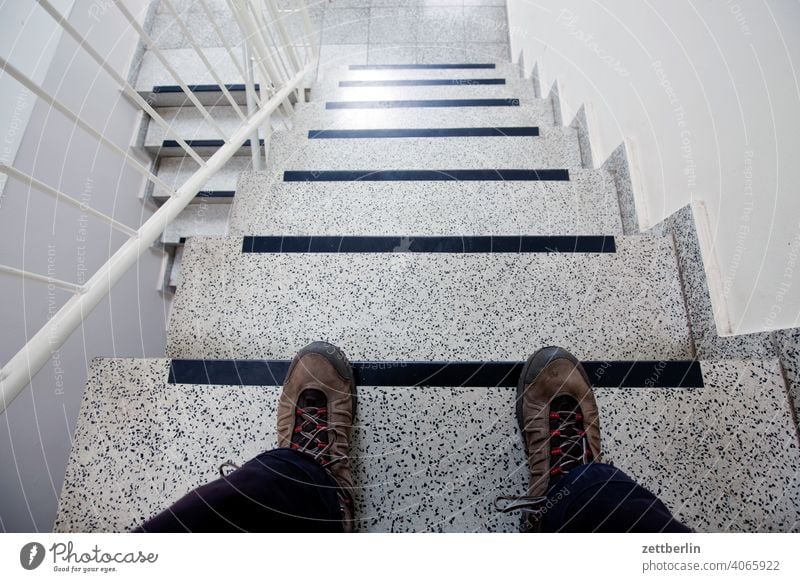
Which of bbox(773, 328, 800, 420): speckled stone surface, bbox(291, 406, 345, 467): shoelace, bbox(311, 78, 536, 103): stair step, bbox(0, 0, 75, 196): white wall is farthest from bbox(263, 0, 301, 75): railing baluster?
bbox(773, 328, 800, 420): speckled stone surface

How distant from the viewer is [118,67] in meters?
1.64

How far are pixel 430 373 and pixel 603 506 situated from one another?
282 millimetres

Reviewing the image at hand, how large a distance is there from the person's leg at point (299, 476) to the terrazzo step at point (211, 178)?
123 centimetres

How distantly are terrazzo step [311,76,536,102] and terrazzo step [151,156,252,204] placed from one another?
43 centimetres

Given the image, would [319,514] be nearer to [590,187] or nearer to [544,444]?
[544,444]

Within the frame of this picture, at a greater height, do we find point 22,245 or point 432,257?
point 22,245

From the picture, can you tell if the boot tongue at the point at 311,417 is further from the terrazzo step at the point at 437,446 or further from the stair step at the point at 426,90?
the stair step at the point at 426,90

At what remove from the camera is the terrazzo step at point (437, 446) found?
1.90ft

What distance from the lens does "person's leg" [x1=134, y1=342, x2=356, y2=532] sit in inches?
17.0

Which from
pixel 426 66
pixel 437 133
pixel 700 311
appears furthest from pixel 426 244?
pixel 426 66

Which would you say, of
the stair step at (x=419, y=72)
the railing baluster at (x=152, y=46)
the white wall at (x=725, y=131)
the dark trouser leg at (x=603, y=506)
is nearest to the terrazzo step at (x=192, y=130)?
the stair step at (x=419, y=72)

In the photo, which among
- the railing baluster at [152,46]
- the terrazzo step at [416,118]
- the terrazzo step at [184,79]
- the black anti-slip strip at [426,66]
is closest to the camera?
the railing baluster at [152,46]
